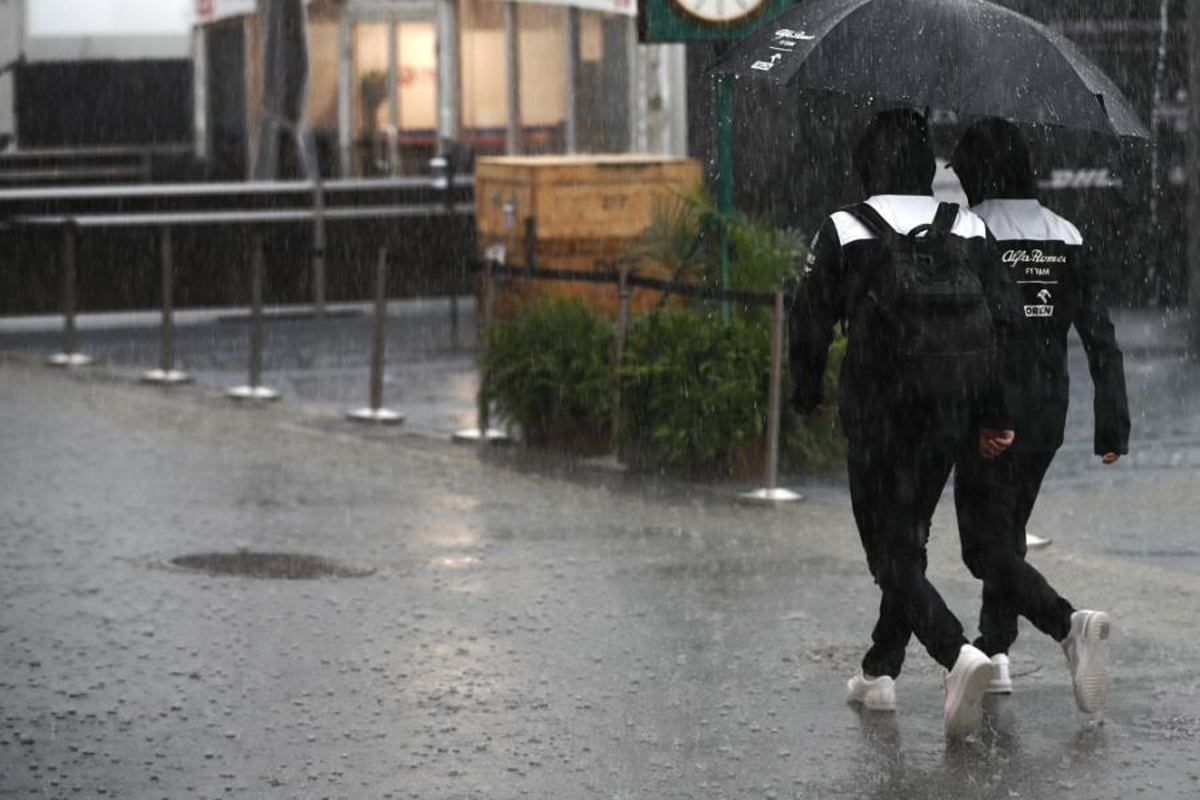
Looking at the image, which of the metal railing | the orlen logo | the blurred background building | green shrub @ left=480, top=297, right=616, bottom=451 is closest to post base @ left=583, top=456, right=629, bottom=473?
green shrub @ left=480, top=297, right=616, bottom=451

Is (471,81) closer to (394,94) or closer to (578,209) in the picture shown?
(394,94)

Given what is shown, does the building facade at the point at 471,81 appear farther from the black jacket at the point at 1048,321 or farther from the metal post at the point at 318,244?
the black jacket at the point at 1048,321

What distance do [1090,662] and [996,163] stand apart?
1470 millimetres

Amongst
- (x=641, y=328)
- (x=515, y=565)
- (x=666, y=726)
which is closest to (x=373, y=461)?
(x=641, y=328)

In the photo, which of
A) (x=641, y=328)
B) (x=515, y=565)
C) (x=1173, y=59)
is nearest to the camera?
(x=515, y=565)

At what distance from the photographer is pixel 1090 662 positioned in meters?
7.50

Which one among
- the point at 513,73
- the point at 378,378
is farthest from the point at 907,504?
the point at 513,73

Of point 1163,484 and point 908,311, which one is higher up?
point 908,311

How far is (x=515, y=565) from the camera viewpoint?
10.5 metres

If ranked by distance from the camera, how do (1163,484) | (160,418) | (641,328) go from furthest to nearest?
(160,418) < (641,328) < (1163,484)

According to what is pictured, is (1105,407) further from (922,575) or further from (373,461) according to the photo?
(373,461)

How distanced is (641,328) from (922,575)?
19.0 ft

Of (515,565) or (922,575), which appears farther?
(515,565)

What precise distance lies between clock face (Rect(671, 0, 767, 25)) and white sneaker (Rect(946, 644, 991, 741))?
6521 millimetres
